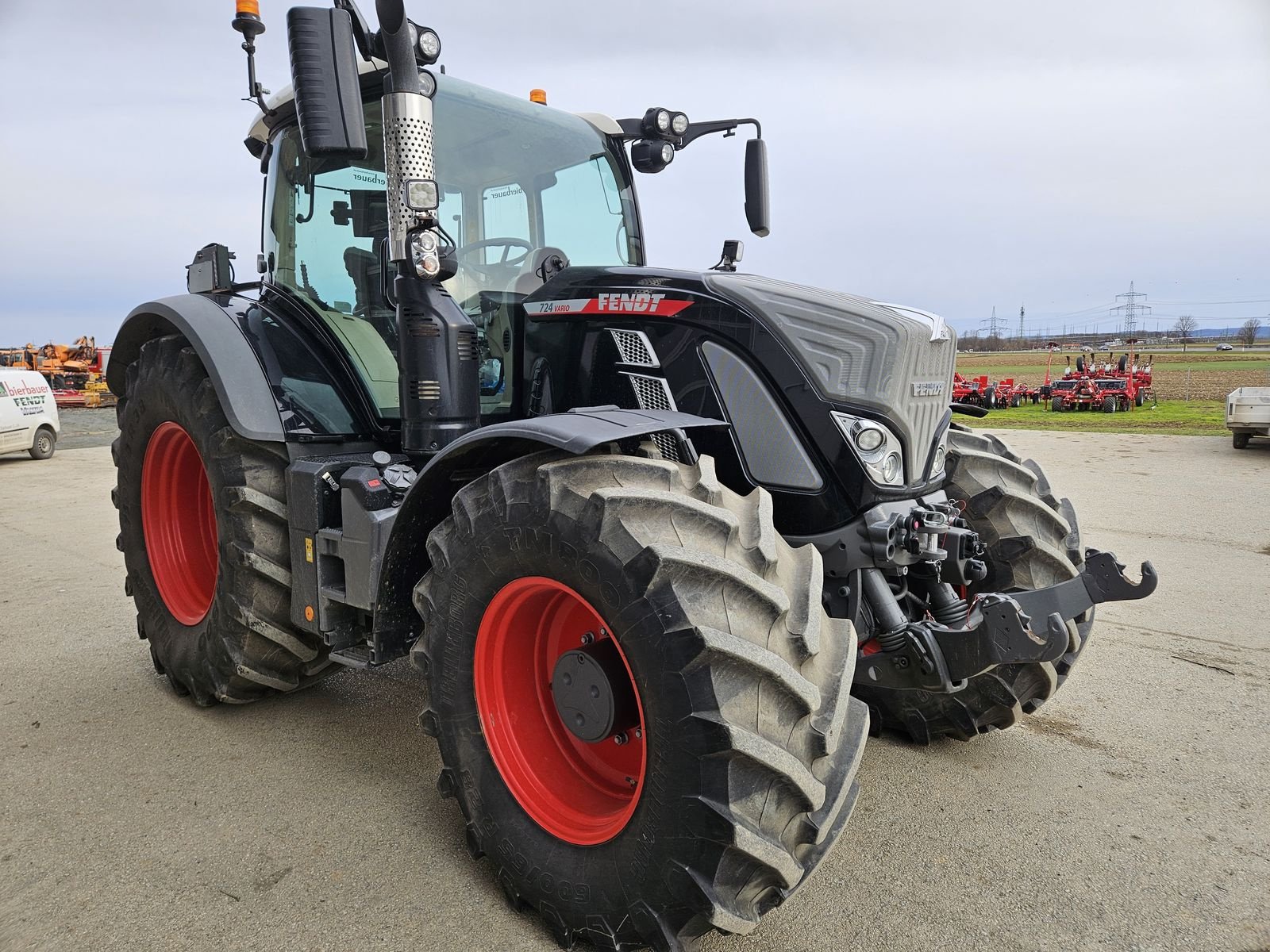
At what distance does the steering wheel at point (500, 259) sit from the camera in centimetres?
333

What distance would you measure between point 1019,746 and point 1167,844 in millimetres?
743

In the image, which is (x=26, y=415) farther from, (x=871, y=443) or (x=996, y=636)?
(x=996, y=636)

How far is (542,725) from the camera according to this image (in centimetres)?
263

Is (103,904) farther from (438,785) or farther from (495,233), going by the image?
(495,233)

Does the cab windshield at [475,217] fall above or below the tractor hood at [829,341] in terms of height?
above

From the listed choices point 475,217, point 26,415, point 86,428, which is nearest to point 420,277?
point 475,217

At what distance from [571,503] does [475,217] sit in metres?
1.64

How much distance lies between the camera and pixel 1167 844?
2734mm

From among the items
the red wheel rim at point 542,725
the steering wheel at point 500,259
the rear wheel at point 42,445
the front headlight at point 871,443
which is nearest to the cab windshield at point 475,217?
the steering wheel at point 500,259

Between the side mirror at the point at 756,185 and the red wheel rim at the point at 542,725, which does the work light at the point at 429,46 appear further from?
the red wheel rim at the point at 542,725

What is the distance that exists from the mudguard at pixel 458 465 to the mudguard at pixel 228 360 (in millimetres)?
904

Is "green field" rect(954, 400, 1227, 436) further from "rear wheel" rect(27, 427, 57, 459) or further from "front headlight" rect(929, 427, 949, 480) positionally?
"rear wheel" rect(27, 427, 57, 459)

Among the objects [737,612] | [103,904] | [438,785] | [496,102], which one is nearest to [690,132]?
[496,102]

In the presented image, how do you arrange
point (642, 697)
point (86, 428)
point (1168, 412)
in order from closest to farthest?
point (642, 697), point (86, 428), point (1168, 412)
